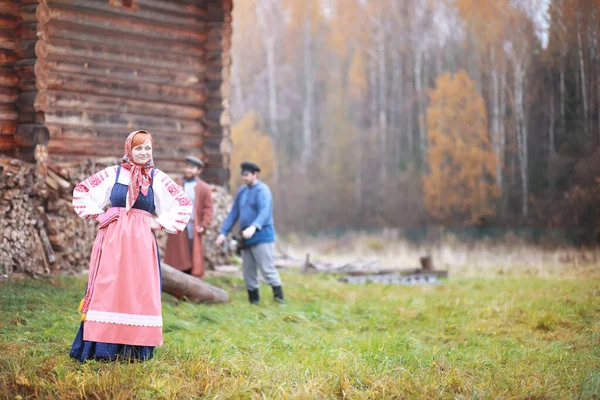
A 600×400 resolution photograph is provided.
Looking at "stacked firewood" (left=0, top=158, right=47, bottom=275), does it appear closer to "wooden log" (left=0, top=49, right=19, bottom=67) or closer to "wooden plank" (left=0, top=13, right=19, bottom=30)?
"wooden log" (left=0, top=49, right=19, bottom=67)

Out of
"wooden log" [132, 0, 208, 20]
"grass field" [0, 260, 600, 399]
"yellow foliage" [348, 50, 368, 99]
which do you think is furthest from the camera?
"yellow foliage" [348, 50, 368, 99]

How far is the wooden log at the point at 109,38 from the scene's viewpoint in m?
11.9

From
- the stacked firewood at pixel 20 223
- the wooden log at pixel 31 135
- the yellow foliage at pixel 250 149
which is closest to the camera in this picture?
the stacked firewood at pixel 20 223

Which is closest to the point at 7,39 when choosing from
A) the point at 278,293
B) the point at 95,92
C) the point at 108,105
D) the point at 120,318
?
the point at 95,92

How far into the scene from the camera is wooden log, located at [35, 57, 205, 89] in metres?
11.9

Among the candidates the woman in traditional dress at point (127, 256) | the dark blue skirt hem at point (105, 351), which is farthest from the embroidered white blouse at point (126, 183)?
the dark blue skirt hem at point (105, 351)

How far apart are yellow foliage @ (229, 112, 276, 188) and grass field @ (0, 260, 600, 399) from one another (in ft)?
74.6

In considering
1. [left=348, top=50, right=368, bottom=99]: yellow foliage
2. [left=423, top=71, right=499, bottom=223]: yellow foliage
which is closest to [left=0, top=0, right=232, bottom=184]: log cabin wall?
[left=423, top=71, right=499, bottom=223]: yellow foliage

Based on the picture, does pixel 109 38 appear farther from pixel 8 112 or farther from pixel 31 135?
pixel 31 135

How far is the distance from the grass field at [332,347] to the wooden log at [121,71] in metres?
3.77

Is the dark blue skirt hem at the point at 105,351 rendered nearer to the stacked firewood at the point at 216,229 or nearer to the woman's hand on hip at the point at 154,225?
the woman's hand on hip at the point at 154,225

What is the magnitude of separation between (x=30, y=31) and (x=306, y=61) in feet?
85.3

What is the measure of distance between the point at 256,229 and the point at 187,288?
4.22ft

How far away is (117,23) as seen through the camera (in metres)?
12.7
